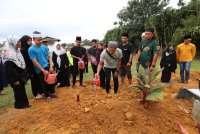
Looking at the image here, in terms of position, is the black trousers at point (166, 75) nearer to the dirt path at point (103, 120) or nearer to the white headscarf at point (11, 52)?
the dirt path at point (103, 120)

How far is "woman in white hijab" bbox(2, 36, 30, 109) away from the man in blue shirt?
34 cm

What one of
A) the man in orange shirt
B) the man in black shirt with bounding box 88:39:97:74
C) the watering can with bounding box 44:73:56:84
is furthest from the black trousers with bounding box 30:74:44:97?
the man in orange shirt

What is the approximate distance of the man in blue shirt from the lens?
4980 mm

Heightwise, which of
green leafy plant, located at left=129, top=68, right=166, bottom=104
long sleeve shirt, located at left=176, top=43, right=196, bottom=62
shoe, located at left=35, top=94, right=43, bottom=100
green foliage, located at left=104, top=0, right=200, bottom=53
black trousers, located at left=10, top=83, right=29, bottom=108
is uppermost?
green foliage, located at left=104, top=0, right=200, bottom=53

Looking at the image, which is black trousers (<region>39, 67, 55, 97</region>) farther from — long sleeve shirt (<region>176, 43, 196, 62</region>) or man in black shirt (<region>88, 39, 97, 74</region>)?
long sleeve shirt (<region>176, 43, 196, 62</region>)

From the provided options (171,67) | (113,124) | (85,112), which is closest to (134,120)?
(113,124)

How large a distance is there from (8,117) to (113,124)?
2337mm

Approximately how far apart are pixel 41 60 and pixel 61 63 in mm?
1725

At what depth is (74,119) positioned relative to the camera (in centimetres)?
373

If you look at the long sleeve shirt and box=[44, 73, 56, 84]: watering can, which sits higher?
the long sleeve shirt

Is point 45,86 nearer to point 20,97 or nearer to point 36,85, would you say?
point 36,85

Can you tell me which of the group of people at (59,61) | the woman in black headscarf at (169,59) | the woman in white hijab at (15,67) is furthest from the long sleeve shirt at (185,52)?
the woman in white hijab at (15,67)

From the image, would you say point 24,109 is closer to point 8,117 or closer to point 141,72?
point 8,117

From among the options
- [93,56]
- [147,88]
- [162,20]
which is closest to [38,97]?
[93,56]
